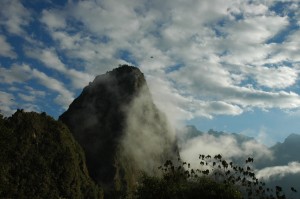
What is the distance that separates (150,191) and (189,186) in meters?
10.0

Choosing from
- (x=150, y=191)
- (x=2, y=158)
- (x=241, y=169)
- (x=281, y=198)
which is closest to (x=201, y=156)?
(x=241, y=169)

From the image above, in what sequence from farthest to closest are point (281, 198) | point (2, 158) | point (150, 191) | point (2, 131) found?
1. point (2, 158)
2. point (2, 131)
3. point (281, 198)
4. point (150, 191)

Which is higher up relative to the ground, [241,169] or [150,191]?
[241,169]

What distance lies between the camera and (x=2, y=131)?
156m

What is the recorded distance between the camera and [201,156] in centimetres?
15775

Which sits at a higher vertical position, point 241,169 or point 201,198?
point 241,169

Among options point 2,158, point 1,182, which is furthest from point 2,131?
point 2,158

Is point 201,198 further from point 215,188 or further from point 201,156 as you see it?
point 201,156

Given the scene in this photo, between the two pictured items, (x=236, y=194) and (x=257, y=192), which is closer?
(x=236, y=194)

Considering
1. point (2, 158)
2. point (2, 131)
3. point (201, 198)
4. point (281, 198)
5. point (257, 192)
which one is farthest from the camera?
point (2, 158)

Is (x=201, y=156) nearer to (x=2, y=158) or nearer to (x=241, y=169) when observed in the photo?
(x=241, y=169)

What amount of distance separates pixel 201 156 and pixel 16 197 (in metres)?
90.3

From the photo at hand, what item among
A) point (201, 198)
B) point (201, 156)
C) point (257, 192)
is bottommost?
point (201, 198)

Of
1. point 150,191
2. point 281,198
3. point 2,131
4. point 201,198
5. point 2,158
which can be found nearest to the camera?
point 201,198
